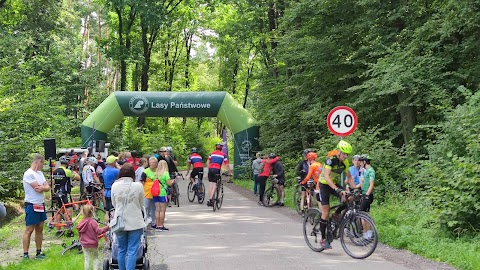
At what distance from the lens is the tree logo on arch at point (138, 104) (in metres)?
27.2

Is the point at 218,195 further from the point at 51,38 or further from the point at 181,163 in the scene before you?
the point at 181,163

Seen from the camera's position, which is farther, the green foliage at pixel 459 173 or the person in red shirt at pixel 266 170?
the person in red shirt at pixel 266 170

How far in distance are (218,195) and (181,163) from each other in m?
33.0

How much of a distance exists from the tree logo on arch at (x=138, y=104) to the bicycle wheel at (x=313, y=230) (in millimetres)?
19075

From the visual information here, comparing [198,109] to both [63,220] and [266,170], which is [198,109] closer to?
[266,170]

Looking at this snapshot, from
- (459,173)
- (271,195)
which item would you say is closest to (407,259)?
(459,173)

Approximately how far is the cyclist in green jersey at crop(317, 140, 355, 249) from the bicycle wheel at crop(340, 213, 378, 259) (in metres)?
0.38

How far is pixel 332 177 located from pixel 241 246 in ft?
7.61

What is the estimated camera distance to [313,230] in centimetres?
947

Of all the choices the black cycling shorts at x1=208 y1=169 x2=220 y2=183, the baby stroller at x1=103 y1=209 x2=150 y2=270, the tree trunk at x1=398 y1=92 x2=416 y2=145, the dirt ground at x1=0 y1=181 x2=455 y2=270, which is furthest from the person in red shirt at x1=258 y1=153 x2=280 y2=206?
the baby stroller at x1=103 y1=209 x2=150 y2=270

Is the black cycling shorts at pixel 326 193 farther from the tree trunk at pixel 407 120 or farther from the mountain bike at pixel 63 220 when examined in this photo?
the tree trunk at pixel 407 120

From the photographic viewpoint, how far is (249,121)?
2797 centimetres

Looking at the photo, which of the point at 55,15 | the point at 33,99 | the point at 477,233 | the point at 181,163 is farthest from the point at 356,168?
the point at 181,163

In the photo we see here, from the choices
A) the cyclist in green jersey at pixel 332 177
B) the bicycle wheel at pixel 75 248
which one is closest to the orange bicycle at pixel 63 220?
the bicycle wheel at pixel 75 248
